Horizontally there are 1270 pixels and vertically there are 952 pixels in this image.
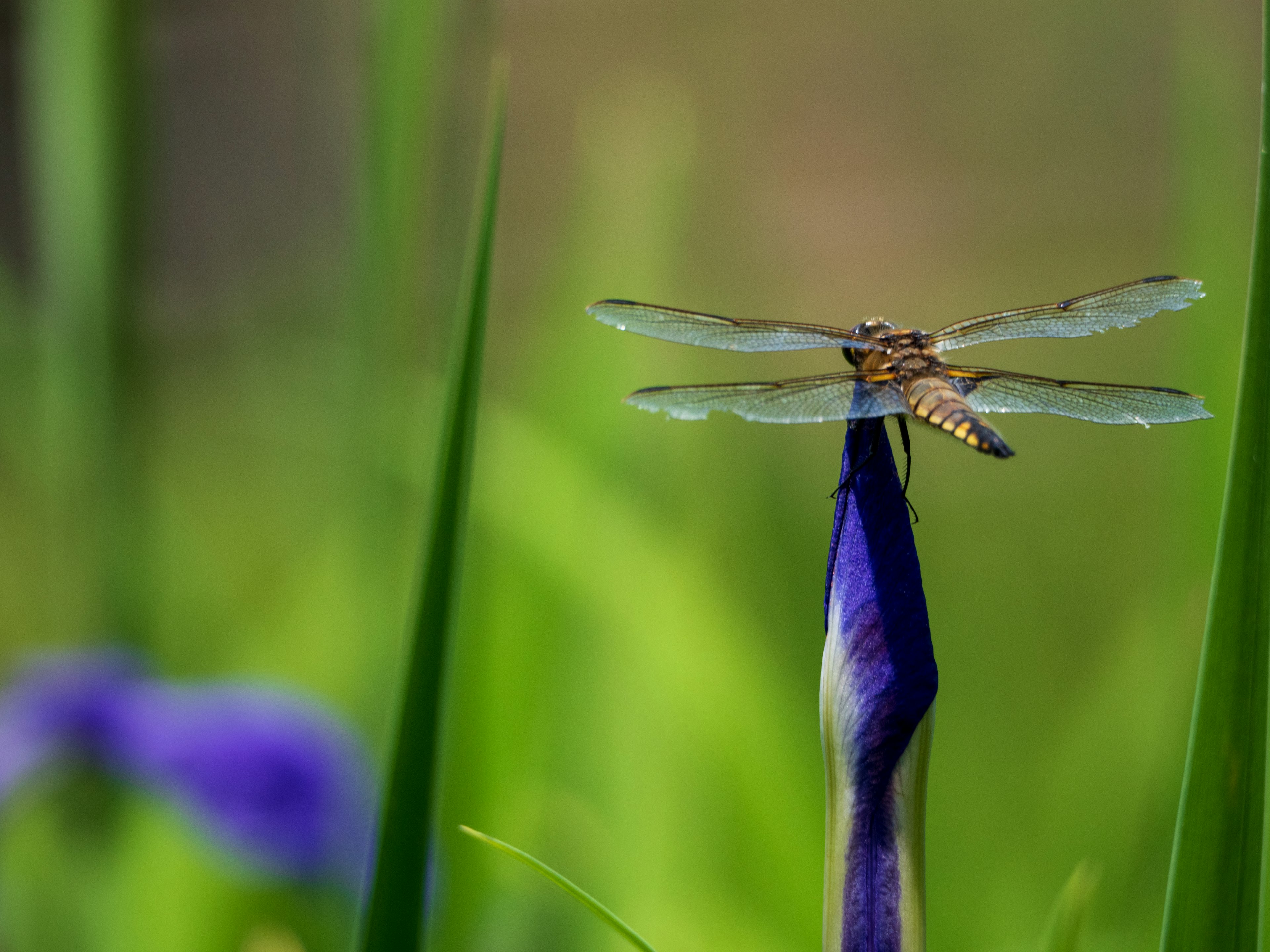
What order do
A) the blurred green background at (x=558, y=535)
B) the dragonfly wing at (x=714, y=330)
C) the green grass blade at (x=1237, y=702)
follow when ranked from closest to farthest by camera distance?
the green grass blade at (x=1237, y=702)
the dragonfly wing at (x=714, y=330)
the blurred green background at (x=558, y=535)

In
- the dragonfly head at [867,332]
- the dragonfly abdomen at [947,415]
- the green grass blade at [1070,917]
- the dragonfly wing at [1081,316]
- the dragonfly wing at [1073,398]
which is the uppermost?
the dragonfly wing at [1081,316]

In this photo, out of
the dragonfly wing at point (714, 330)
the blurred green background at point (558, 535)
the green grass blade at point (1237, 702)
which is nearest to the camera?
the green grass blade at point (1237, 702)

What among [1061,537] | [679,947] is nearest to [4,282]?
[679,947]

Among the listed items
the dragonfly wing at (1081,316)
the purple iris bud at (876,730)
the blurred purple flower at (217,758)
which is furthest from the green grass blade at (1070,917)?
the blurred purple flower at (217,758)

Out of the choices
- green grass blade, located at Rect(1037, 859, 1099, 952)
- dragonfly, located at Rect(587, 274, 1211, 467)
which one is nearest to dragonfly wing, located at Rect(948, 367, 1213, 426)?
dragonfly, located at Rect(587, 274, 1211, 467)

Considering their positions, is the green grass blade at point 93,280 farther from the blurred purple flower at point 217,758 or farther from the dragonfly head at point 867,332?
the dragonfly head at point 867,332

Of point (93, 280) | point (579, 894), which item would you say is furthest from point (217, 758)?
point (579, 894)

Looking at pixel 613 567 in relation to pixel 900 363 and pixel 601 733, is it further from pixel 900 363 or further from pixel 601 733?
pixel 900 363
